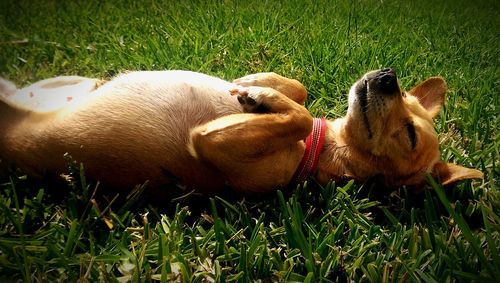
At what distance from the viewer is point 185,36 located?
424cm

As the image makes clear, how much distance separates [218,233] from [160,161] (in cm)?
55

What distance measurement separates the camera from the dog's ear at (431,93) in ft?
10.2

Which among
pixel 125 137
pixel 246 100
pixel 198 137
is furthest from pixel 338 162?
pixel 125 137

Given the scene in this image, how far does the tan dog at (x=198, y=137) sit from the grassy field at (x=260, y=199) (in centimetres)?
12

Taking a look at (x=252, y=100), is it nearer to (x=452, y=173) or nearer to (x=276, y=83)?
(x=276, y=83)

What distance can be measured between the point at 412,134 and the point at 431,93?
729 millimetres

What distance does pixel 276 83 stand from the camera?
8.84 feet

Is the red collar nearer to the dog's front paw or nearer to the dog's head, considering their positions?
the dog's head

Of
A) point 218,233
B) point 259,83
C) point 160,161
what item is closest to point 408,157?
point 259,83

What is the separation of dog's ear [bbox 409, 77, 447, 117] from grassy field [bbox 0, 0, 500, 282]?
8.0 inches

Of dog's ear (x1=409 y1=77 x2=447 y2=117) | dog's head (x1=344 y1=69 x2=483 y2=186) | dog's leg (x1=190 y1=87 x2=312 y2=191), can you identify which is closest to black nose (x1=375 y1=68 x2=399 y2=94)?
dog's head (x1=344 y1=69 x2=483 y2=186)

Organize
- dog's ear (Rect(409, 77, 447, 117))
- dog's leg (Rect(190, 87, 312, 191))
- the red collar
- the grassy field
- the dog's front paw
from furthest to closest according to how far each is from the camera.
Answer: dog's ear (Rect(409, 77, 447, 117)) < the red collar < the dog's front paw < dog's leg (Rect(190, 87, 312, 191)) < the grassy field

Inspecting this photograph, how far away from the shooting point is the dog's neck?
2525 millimetres

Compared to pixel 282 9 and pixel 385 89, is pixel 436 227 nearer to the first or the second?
pixel 385 89
